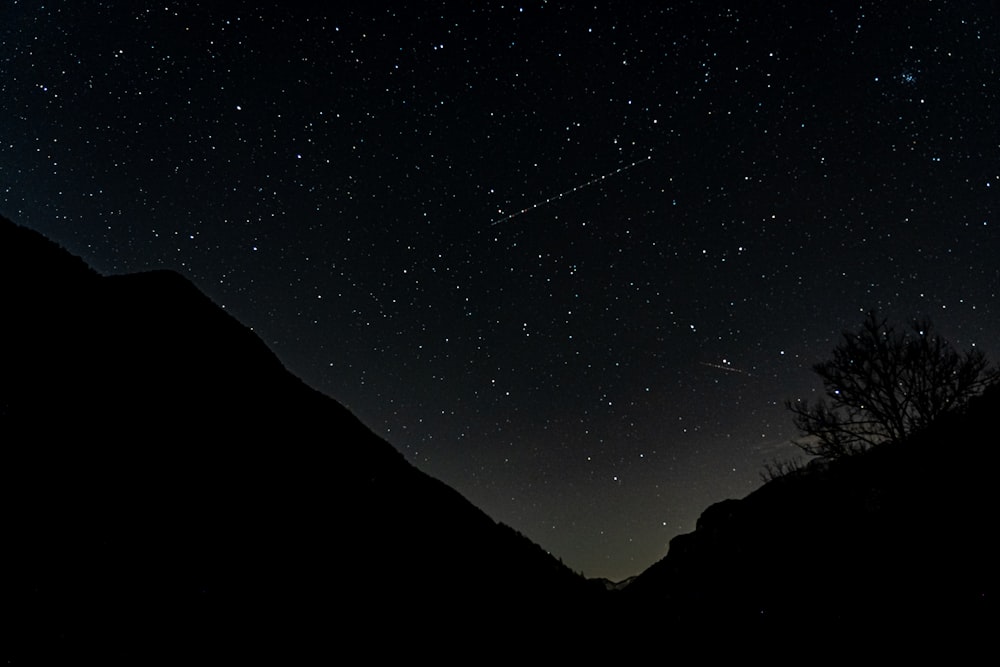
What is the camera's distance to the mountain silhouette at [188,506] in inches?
168

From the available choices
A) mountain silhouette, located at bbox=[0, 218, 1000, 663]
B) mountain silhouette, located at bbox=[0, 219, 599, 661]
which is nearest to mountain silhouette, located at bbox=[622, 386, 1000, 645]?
mountain silhouette, located at bbox=[0, 218, 1000, 663]

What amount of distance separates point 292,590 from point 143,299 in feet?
18.7

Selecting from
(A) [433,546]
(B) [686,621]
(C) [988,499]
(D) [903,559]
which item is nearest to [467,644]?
(A) [433,546]

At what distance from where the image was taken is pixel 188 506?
5.34m

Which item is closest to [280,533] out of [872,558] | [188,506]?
[188,506]

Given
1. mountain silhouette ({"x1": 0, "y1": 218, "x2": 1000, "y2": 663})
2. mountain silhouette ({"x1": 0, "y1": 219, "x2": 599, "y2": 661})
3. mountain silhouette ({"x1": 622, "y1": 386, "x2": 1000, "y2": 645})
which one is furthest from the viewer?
mountain silhouette ({"x1": 622, "y1": 386, "x2": 1000, "y2": 645})

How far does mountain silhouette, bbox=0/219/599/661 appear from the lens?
4262mm

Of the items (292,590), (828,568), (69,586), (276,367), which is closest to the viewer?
(69,586)

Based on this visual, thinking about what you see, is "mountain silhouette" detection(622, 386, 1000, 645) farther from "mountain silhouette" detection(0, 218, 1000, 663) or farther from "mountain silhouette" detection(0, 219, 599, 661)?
"mountain silhouette" detection(0, 219, 599, 661)

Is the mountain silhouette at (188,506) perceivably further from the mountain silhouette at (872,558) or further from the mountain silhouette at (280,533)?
the mountain silhouette at (872,558)

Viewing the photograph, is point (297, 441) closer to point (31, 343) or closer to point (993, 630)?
point (31, 343)

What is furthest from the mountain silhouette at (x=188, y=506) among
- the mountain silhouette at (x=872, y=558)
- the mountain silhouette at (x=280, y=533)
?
the mountain silhouette at (x=872, y=558)

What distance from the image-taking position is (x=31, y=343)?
579 cm

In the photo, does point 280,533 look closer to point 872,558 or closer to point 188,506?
point 188,506
